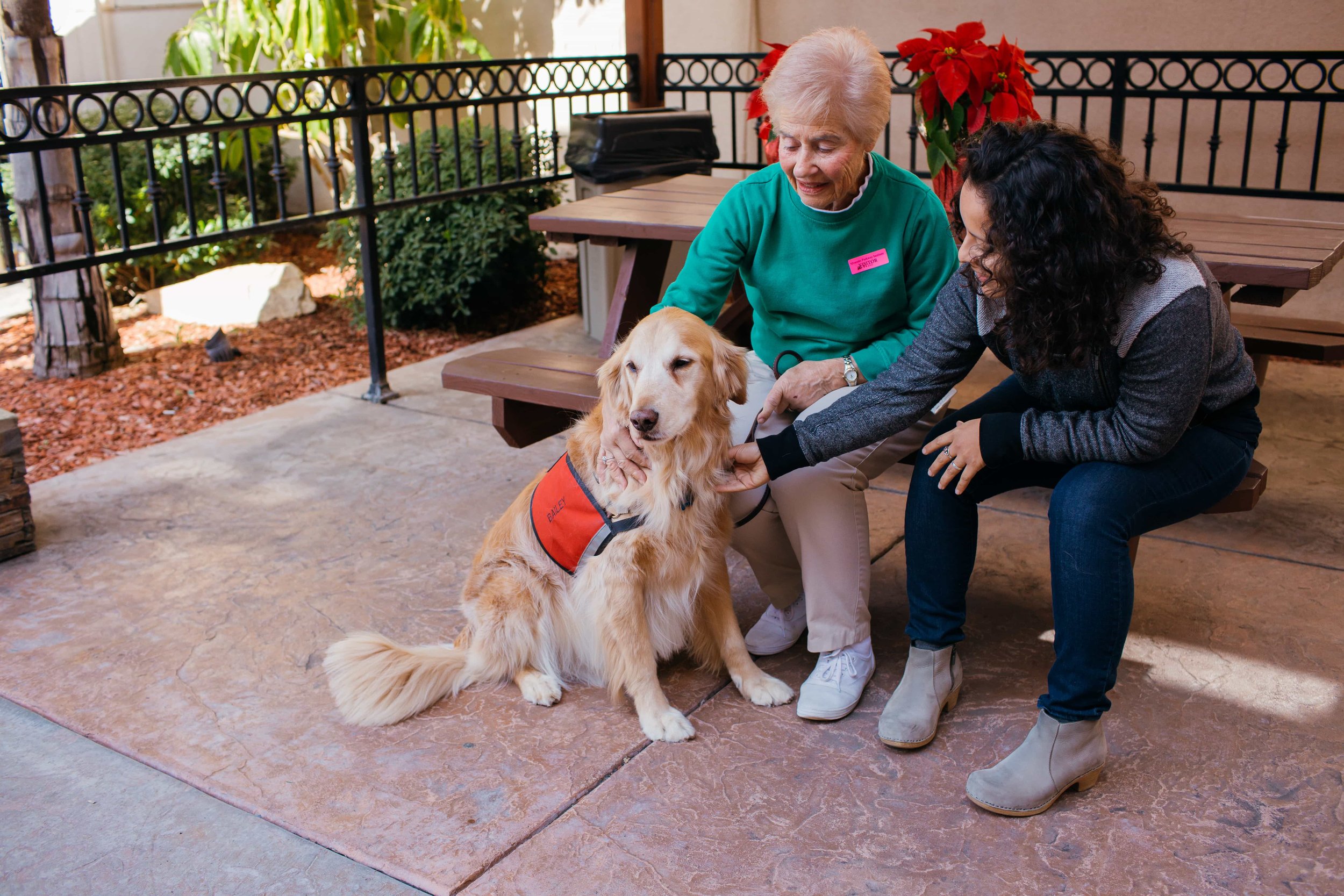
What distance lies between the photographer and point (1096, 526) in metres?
2.05

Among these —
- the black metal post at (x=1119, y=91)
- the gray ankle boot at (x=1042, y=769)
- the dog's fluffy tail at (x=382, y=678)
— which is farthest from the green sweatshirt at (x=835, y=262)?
the black metal post at (x=1119, y=91)

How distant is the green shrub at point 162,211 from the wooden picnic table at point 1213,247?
377 centimetres

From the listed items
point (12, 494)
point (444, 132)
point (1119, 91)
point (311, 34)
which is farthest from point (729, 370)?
point (311, 34)

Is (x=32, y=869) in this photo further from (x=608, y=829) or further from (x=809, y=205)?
(x=809, y=205)

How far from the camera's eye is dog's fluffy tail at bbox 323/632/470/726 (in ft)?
8.10

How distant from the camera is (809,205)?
258 centimetres

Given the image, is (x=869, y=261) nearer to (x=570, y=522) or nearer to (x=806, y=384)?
(x=806, y=384)

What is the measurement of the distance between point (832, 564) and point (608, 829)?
0.79 meters

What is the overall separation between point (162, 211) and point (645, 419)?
6.41m

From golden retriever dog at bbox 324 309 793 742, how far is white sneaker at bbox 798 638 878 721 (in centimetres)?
9

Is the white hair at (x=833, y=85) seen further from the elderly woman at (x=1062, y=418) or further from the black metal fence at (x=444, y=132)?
the black metal fence at (x=444, y=132)

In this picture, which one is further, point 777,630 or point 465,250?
point 465,250

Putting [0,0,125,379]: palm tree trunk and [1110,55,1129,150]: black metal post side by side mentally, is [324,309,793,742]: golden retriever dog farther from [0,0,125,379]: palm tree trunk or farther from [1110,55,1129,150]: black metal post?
[0,0,125,379]: palm tree trunk

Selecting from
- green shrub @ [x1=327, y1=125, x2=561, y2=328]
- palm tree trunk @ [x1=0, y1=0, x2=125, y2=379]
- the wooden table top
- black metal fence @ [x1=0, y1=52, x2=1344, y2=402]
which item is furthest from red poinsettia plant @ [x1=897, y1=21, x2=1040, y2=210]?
palm tree trunk @ [x1=0, y1=0, x2=125, y2=379]
